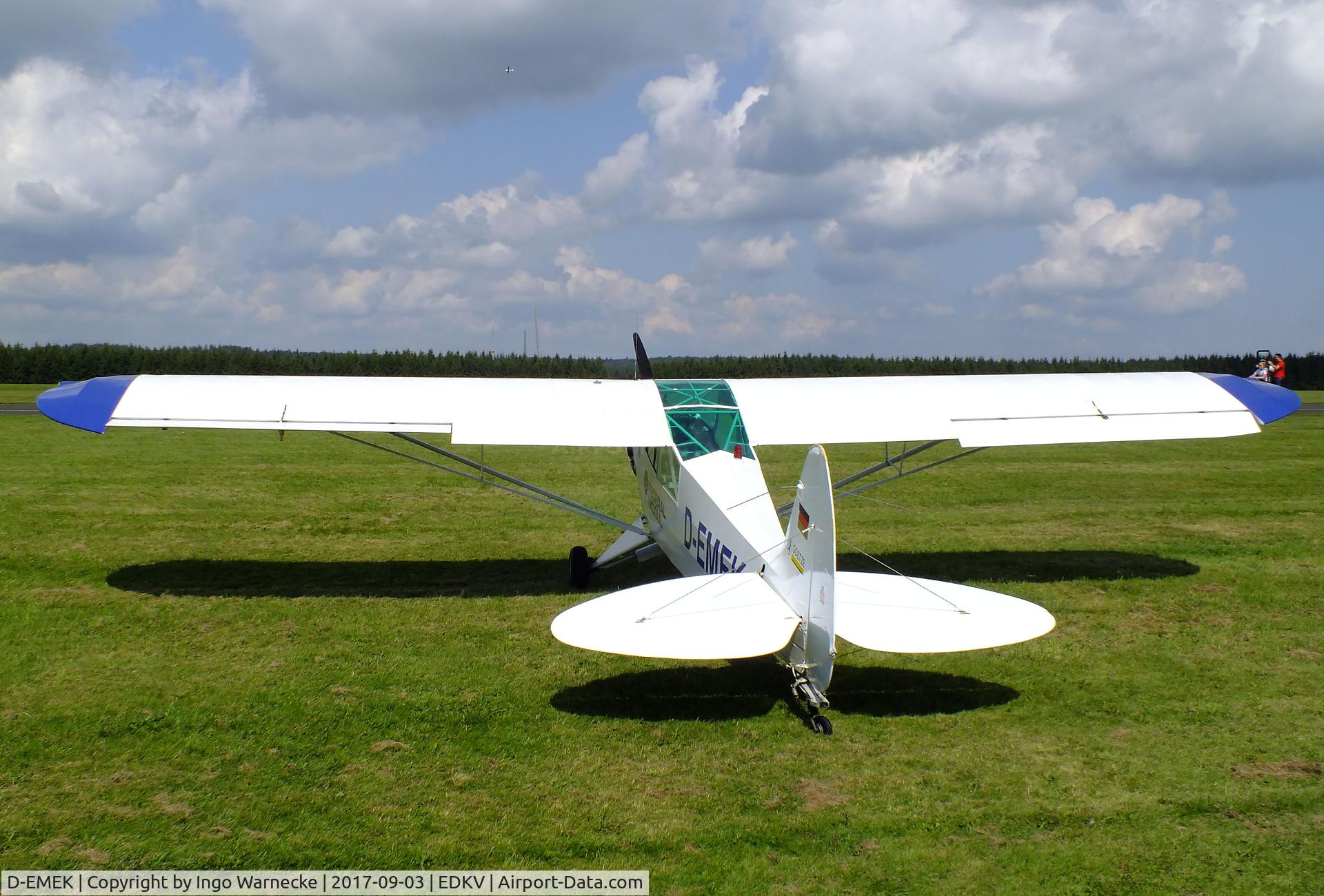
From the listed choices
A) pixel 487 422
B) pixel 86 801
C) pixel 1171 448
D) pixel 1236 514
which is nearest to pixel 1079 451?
pixel 1171 448

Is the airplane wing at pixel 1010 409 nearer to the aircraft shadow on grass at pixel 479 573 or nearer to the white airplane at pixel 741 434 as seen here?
the white airplane at pixel 741 434

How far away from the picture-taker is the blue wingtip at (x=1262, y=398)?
922 cm

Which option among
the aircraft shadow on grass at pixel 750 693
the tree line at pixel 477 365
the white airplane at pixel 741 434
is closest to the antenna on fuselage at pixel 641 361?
the white airplane at pixel 741 434

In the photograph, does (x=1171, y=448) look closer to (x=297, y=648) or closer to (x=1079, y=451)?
(x=1079, y=451)

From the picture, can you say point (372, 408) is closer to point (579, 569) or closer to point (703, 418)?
point (579, 569)

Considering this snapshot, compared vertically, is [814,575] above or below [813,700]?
above

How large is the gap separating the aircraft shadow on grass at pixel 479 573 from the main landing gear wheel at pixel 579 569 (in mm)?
89

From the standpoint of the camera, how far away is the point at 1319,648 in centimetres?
680

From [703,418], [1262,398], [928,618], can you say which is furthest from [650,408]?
[1262,398]

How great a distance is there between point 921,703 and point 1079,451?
51.4 feet

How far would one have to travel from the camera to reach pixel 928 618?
5074mm

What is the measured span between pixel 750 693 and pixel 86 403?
636cm

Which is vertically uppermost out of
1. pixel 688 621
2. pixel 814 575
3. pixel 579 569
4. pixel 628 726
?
pixel 814 575

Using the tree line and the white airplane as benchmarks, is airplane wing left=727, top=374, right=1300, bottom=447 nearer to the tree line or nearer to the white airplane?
the white airplane
